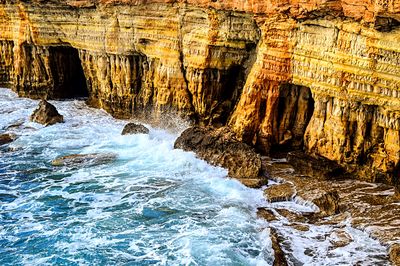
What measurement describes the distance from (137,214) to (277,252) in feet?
17.5

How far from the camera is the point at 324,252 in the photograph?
46.9 ft

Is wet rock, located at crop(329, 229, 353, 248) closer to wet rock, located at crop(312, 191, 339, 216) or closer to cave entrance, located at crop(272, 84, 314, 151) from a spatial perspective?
wet rock, located at crop(312, 191, 339, 216)

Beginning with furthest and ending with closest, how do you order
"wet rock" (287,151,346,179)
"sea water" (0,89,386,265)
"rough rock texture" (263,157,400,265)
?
"wet rock" (287,151,346,179) < "rough rock texture" (263,157,400,265) < "sea water" (0,89,386,265)

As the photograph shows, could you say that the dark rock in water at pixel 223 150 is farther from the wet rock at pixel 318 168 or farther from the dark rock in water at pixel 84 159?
the dark rock in water at pixel 84 159

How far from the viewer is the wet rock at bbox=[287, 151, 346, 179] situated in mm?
19141

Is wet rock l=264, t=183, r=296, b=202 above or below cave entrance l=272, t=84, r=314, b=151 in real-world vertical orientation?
below

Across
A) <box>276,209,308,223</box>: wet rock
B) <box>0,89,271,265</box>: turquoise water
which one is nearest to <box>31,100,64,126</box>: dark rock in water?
<box>0,89,271,265</box>: turquoise water

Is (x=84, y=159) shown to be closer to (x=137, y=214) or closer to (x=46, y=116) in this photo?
(x=137, y=214)

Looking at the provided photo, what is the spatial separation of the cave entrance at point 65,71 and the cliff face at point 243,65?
0.07 m

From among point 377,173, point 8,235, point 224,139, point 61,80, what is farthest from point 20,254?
point 61,80

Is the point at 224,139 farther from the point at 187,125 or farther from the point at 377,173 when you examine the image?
the point at 377,173

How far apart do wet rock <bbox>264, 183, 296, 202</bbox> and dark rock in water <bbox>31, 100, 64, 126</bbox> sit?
14.6 meters

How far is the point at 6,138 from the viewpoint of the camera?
2558 cm

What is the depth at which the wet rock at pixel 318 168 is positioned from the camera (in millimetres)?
19141
